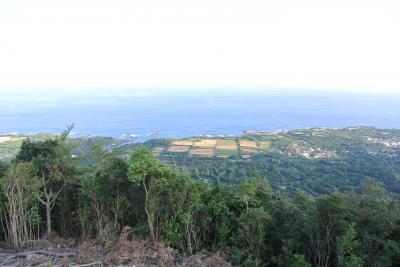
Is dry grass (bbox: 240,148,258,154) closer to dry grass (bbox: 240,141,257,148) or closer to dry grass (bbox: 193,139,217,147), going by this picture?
dry grass (bbox: 240,141,257,148)

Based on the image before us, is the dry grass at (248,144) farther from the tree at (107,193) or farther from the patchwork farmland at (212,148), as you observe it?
the tree at (107,193)

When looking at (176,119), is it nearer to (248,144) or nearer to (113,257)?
(248,144)

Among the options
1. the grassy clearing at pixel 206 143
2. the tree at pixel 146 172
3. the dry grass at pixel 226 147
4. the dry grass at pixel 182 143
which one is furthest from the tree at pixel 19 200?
the grassy clearing at pixel 206 143

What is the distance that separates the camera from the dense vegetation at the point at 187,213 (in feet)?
22.9

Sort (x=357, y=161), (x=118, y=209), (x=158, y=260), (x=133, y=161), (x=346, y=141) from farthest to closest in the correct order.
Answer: (x=346, y=141) → (x=357, y=161) → (x=118, y=209) → (x=133, y=161) → (x=158, y=260)

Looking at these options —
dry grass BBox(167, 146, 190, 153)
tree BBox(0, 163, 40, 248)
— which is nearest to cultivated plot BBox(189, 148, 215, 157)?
dry grass BBox(167, 146, 190, 153)

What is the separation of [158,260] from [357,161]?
90.7 ft

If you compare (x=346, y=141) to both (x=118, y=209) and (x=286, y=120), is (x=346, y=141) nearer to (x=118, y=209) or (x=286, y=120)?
(x=286, y=120)

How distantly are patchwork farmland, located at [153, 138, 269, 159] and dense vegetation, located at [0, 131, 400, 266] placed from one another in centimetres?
2162

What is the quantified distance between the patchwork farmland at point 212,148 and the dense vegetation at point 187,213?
21625 mm

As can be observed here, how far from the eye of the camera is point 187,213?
8.02m

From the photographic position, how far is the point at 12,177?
817 cm

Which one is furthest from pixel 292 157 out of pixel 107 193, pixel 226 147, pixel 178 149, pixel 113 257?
pixel 113 257

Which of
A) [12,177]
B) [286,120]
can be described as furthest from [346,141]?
[12,177]
